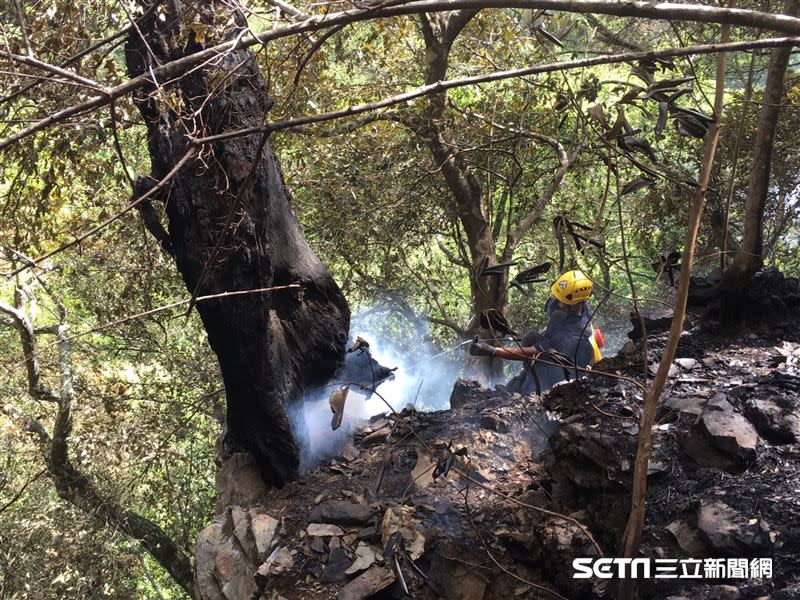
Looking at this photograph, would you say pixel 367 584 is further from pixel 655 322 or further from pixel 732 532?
pixel 655 322

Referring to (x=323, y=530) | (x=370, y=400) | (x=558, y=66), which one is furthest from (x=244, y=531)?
(x=558, y=66)

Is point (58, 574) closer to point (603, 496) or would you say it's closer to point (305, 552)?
point (305, 552)

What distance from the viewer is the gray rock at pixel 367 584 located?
3.97 m

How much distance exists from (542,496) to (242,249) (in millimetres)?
2558

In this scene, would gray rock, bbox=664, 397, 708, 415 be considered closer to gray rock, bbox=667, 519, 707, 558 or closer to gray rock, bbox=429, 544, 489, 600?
gray rock, bbox=667, 519, 707, 558

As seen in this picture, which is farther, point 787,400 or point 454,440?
point 454,440

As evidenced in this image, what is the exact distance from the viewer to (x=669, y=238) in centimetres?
972

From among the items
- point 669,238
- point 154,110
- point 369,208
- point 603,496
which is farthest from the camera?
point 669,238

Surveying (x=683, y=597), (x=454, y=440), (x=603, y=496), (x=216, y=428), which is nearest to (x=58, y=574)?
(x=216, y=428)

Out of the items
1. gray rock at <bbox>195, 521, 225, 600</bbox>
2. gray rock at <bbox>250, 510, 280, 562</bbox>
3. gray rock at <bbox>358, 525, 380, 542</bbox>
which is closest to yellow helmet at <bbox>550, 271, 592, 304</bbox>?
gray rock at <bbox>358, 525, 380, 542</bbox>

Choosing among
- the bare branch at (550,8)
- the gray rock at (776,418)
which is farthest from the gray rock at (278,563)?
the bare branch at (550,8)

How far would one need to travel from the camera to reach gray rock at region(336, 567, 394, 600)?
156 inches

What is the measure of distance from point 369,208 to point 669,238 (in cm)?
434

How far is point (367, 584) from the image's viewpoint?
4.02 meters
